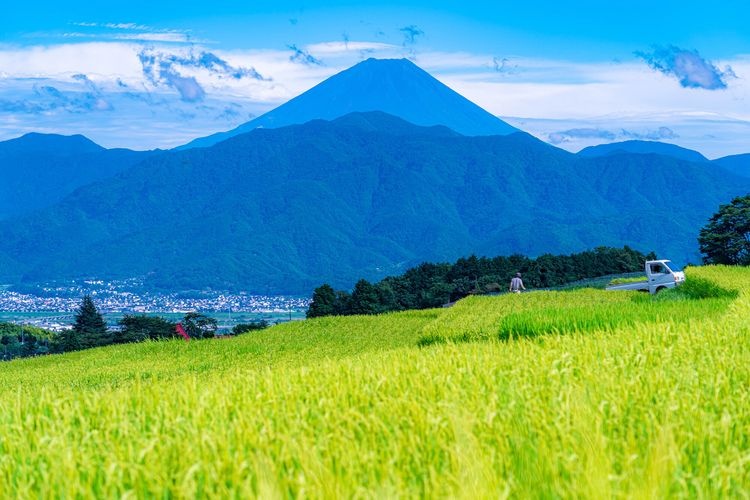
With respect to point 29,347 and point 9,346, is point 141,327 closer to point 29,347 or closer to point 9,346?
point 29,347

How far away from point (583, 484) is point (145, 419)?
3909 millimetres

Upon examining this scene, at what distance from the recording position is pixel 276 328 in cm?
3341

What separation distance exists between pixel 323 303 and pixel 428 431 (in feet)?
192

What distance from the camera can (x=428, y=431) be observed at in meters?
5.71

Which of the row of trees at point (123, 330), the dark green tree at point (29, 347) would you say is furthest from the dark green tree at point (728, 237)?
the dark green tree at point (29, 347)

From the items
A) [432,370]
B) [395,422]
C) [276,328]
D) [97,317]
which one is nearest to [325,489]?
[395,422]

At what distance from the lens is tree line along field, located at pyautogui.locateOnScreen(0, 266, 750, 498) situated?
15.4 ft

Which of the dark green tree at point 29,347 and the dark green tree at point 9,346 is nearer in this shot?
the dark green tree at point 29,347

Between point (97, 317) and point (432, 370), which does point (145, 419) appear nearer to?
point (432, 370)

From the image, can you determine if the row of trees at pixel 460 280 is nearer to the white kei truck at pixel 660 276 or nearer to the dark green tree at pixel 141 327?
the dark green tree at pixel 141 327

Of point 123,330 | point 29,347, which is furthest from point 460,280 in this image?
point 29,347

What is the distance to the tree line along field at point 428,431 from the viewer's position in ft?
15.4

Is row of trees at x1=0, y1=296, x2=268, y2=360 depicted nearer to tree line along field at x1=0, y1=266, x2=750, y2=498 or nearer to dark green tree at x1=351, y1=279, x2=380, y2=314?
dark green tree at x1=351, y1=279, x2=380, y2=314

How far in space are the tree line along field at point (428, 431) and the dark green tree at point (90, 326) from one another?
62075 mm
